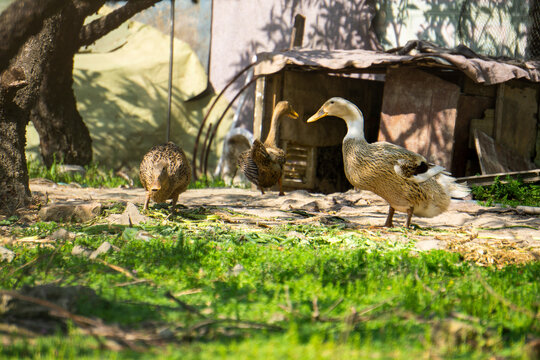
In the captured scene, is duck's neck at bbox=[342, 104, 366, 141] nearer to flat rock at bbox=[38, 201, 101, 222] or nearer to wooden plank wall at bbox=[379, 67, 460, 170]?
flat rock at bbox=[38, 201, 101, 222]

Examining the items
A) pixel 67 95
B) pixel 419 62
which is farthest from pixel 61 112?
pixel 419 62

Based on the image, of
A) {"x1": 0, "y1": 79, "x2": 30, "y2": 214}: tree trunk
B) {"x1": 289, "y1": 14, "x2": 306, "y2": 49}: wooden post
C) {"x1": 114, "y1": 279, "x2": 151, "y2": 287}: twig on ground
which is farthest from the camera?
{"x1": 289, "y1": 14, "x2": 306, "y2": 49}: wooden post

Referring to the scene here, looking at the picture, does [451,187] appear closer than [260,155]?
Yes

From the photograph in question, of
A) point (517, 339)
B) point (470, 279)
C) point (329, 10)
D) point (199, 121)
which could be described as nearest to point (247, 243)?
point (470, 279)

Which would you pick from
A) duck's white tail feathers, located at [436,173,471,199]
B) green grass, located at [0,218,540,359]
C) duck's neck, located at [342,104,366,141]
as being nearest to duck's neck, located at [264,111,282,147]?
duck's neck, located at [342,104,366,141]

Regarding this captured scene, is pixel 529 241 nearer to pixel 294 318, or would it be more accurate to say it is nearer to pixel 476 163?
pixel 294 318

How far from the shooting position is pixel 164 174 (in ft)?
23.3

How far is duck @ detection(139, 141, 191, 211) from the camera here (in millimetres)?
7086

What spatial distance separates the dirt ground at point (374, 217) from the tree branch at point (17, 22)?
6.26 feet

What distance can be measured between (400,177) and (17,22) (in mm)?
4542

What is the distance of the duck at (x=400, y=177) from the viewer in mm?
6801

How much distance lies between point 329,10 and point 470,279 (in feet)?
35.4

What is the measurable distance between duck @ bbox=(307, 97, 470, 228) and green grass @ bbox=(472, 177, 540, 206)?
2.71 m

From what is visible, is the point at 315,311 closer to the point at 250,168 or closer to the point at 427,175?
the point at 427,175
